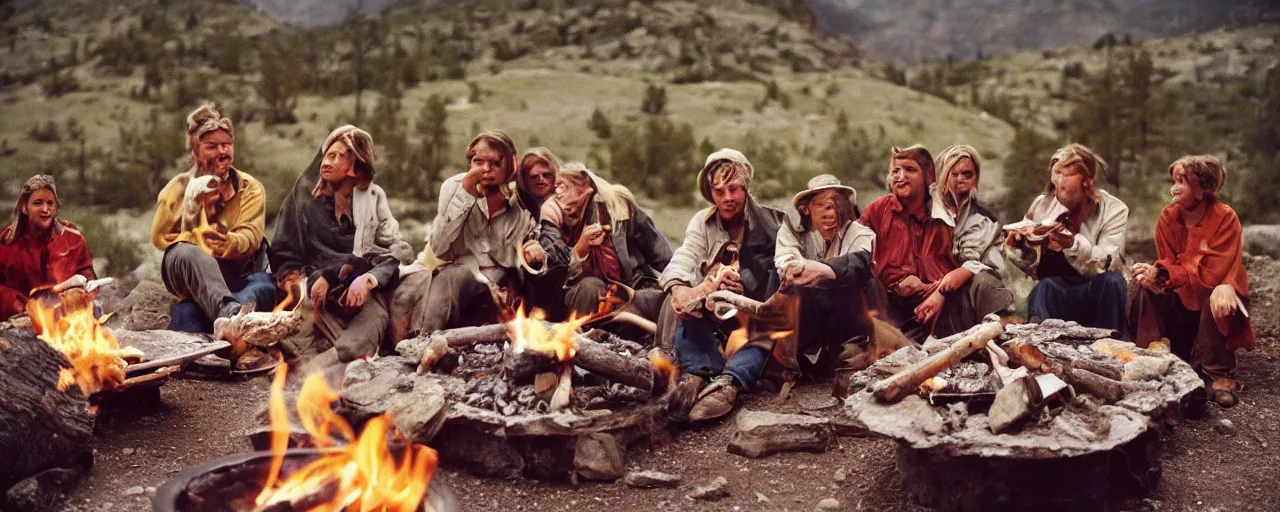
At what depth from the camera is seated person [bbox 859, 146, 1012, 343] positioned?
630cm

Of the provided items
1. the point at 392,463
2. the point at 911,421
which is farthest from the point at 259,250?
the point at 911,421

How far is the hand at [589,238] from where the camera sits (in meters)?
6.52

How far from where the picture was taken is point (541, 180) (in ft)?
22.1

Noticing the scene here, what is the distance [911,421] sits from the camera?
4.56m

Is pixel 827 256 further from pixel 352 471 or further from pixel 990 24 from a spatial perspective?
pixel 990 24

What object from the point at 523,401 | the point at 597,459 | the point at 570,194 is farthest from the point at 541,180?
the point at 597,459

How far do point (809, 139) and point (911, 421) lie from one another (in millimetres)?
14180

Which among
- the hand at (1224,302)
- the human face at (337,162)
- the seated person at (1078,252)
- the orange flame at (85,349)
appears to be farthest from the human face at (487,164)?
the hand at (1224,302)

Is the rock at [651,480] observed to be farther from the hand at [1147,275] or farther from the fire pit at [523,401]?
the hand at [1147,275]

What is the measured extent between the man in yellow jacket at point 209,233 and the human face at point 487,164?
1587mm

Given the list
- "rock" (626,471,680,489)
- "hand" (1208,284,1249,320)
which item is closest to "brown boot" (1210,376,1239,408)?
"hand" (1208,284,1249,320)

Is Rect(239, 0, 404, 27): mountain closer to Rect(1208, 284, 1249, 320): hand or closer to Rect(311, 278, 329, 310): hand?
Rect(311, 278, 329, 310): hand

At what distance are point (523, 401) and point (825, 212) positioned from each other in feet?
6.84

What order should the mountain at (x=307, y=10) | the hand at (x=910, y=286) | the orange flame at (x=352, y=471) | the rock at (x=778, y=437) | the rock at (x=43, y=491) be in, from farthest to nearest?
1. the mountain at (x=307, y=10)
2. the hand at (x=910, y=286)
3. the rock at (x=778, y=437)
4. the rock at (x=43, y=491)
5. the orange flame at (x=352, y=471)
